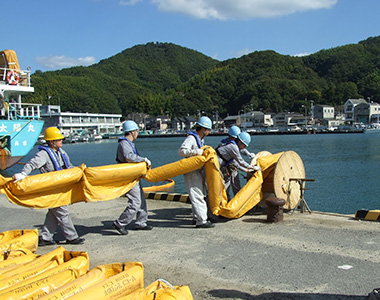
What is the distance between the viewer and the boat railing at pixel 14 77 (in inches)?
1044

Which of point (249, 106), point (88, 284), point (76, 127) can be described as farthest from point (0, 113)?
point (249, 106)

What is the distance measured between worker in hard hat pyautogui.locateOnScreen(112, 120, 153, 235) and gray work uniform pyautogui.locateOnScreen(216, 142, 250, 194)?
1774mm

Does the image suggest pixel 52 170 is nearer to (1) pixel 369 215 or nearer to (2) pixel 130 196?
(2) pixel 130 196

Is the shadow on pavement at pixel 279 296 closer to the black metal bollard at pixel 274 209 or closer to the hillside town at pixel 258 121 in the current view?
the black metal bollard at pixel 274 209

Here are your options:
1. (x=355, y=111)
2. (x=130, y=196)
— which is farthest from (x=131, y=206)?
(x=355, y=111)

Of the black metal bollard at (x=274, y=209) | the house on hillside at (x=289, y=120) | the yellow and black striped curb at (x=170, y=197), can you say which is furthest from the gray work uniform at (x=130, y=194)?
the house on hillside at (x=289, y=120)

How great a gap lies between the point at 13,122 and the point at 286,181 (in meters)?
21.6

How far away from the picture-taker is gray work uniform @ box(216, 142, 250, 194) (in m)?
7.98

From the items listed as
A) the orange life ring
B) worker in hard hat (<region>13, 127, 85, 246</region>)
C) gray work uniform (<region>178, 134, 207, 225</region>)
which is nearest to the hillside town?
the orange life ring

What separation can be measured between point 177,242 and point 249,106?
169 metres

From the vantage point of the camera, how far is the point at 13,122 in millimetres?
25047

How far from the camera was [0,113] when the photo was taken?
2578 cm

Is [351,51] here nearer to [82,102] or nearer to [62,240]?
[82,102]

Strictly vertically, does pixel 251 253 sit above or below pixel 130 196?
below
